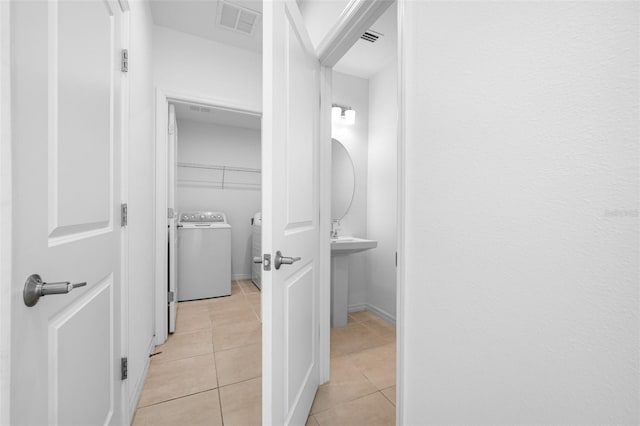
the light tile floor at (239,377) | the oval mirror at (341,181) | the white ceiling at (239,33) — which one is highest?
the white ceiling at (239,33)

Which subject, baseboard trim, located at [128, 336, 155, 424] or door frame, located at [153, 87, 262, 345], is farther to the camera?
door frame, located at [153, 87, 262, 345]

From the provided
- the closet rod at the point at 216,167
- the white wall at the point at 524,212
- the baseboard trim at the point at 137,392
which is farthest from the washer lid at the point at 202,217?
the white wall at the point at 524,212

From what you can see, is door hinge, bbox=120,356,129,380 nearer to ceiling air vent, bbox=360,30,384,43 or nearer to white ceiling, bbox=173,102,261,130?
ceiling air vent, bbox=360,30,384,43

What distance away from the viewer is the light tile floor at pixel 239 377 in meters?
1.42

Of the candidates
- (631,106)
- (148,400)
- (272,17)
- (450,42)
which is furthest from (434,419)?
(148,400)

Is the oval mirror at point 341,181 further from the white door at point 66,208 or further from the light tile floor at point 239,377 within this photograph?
the white door at point 66,208

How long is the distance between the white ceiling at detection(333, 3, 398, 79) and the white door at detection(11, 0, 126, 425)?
1783mm

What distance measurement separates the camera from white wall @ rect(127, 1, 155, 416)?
1.43 meters

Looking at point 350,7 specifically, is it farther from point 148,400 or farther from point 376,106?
point 148,400

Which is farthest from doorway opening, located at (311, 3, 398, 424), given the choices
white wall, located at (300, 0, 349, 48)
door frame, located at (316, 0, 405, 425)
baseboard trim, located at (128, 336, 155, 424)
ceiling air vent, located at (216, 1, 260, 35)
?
baseboard trim, located at (128, 336, 155, 424)

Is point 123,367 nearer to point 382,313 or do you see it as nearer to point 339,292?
point 339,292

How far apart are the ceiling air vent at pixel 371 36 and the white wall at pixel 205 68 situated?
3.37 ft

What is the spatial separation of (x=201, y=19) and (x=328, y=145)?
162cm

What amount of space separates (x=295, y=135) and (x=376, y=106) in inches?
75.3
